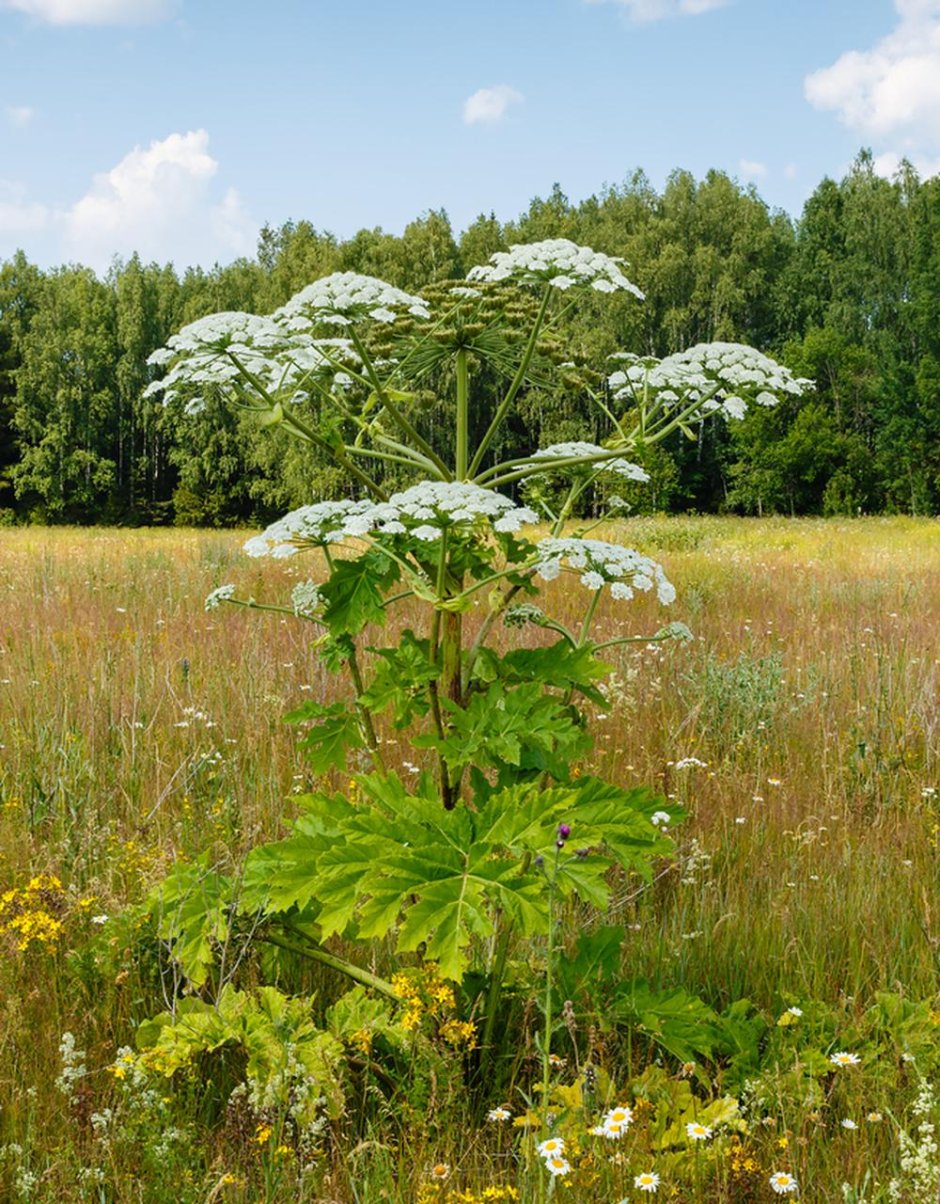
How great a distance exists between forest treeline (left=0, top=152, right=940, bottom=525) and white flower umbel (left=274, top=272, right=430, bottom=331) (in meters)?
34.7

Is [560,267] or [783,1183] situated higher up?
[560,267]

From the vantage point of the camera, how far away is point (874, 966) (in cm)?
293

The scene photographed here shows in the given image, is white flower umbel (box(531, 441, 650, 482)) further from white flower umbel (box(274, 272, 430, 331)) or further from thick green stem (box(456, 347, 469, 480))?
white flower umbel (box(274, 272, 430, 331))

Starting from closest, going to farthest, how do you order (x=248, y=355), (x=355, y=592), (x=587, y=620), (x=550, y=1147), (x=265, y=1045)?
(x=550, y=1147), (x=265, y=1045), (x=355, y=592), (x=248, y=355), (x=587, y=620)

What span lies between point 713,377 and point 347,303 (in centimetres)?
107

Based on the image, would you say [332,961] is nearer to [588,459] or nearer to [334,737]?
[334,737]

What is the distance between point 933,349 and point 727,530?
27766 mm

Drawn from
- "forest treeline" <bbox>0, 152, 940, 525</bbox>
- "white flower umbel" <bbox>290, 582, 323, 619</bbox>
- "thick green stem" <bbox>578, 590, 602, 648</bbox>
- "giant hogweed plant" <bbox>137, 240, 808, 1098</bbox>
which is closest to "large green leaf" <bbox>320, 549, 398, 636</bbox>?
"giant hogweed plant" <bbox>137, 240, 808, 1098</bbox>

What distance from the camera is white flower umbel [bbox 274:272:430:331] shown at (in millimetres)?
2482

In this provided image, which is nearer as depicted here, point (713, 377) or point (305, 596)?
point (305, 596)

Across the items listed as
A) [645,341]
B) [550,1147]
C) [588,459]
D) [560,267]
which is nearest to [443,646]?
[588,459]

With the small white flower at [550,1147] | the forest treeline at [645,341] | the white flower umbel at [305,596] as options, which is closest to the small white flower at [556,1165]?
the small white flower at [550,1147]

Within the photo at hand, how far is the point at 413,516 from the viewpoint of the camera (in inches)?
85.0

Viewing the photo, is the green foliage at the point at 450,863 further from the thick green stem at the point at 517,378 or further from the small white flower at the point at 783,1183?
the thick green stem at the point at 517,378
